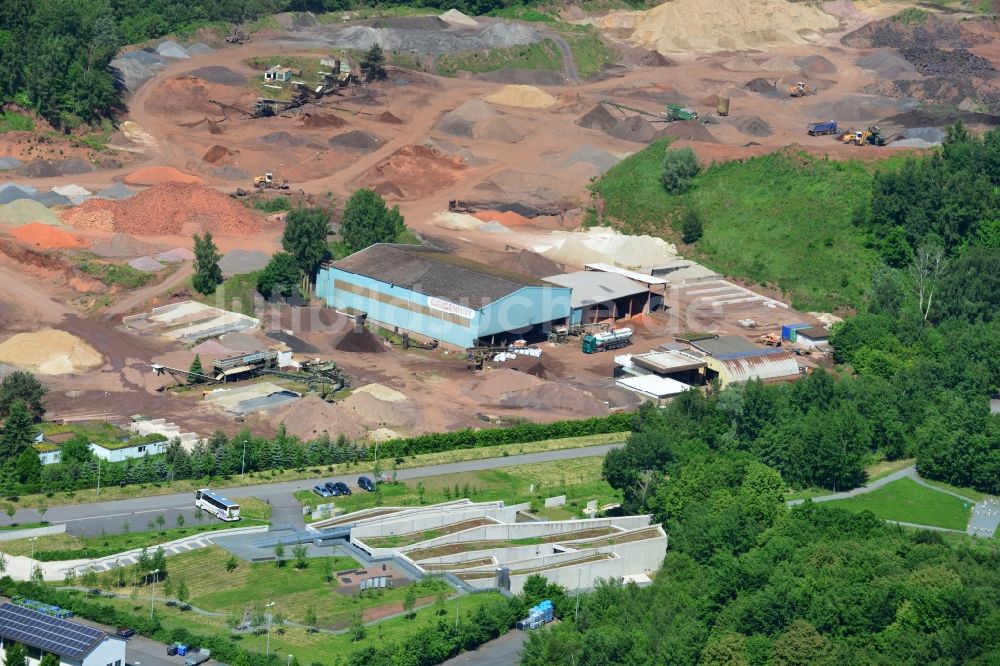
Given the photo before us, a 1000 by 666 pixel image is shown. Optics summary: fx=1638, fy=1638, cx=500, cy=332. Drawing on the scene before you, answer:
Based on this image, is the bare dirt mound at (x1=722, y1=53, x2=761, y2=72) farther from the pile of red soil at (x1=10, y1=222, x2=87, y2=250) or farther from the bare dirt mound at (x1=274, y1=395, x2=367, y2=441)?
the bare dirt mound at (x1=274, y1=395, x2=367, y2=441)

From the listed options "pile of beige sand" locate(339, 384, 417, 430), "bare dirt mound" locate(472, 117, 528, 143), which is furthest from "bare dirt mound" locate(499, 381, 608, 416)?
"bare dirt mound" locate(472, 117, 528, 143)

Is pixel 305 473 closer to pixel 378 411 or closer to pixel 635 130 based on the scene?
pixel 378 411

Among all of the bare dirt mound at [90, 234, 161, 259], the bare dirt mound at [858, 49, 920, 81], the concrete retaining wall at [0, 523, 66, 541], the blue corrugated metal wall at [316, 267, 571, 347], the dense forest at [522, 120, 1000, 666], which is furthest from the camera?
the bare dirt mound at [858, 49, 920, 81]

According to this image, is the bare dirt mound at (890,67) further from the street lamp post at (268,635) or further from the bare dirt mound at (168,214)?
the street lamp post at (268,635)

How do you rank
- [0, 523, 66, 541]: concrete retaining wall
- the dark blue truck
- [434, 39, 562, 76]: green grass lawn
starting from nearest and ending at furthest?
1. [0, 523, 66, 541]: concrete retaining wall
2. the dark blue truck
3. [434, 39, 562, 76]: green grass lawn

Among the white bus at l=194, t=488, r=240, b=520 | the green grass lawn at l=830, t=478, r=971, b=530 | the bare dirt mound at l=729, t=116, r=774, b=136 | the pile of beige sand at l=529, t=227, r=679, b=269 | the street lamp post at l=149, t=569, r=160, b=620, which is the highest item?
the street lamp post at l=149, t=569, r=160, b=620

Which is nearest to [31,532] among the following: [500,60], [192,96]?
[192,96]

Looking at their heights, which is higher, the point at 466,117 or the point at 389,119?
the point at 466,117

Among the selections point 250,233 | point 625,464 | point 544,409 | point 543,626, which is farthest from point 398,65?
point 543,626
